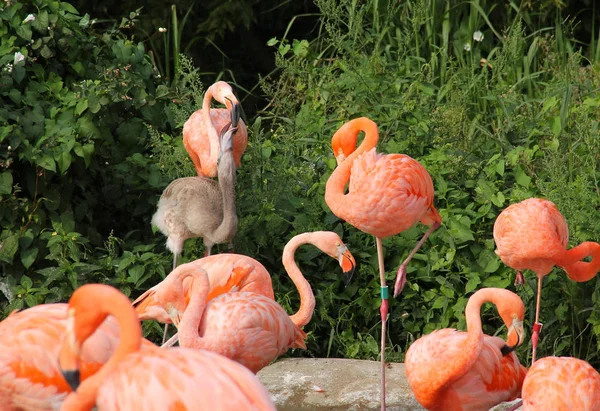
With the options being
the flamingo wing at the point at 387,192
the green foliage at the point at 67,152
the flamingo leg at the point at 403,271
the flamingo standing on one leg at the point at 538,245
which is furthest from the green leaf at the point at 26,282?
the flamingo standing on one leg at the point at 538,245

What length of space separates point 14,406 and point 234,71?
547 centimetres

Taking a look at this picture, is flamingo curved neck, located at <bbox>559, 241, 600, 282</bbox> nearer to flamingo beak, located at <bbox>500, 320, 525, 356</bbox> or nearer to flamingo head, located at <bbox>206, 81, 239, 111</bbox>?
flamingo beak, located at <bbox>500, 320, 525, 356</bbox>

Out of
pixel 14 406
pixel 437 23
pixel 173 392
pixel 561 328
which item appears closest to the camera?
pixel 173 392

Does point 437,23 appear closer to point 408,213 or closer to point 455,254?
point 455,254

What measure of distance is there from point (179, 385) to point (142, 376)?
0.12 metres

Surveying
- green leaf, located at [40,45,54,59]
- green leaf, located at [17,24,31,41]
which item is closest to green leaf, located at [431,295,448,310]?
green leaf, located at [40,45,54,59]

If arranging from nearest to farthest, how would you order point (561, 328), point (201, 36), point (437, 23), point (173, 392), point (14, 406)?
1. point (173, 392)
2. point (14, 406)
3. point (561, 328)
4. point (437, 23)
5. point (201, 36)

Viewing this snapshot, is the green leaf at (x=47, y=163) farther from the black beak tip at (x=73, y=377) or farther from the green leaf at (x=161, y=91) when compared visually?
the black beak tip at (x=73, y=377)

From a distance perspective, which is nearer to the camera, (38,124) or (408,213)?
(408,213)

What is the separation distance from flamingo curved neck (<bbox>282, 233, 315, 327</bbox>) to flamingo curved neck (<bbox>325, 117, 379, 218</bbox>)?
0.70ft

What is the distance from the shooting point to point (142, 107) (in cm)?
621

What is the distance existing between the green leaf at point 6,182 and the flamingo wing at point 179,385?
9.92 ft

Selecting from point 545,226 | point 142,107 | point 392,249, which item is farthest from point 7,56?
point 545,226

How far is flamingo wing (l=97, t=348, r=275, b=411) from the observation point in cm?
263
